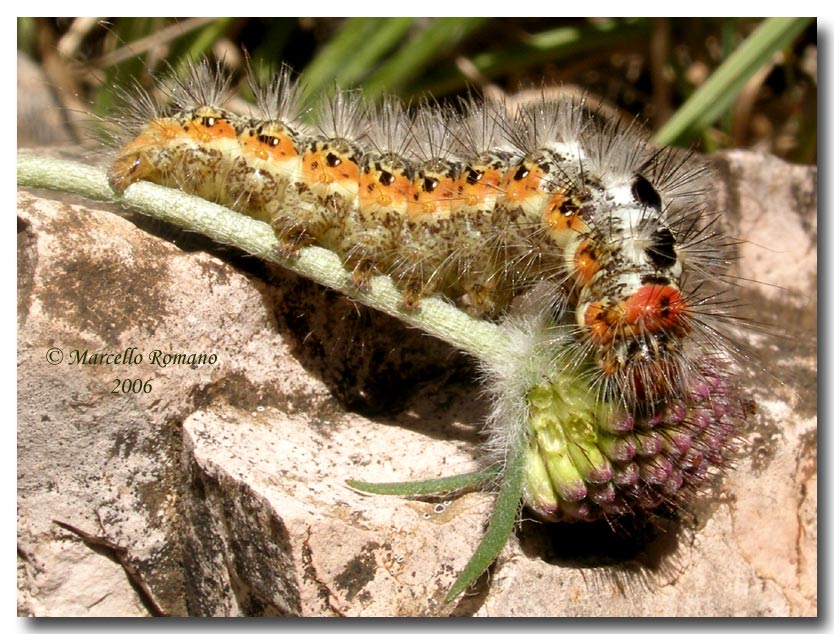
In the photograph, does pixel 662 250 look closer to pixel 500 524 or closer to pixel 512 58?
pixel 500 524

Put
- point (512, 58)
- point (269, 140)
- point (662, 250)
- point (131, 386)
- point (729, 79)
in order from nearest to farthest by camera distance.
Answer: point (662, 250)
point (131, 386)
point (269, 140)
point (729, 79)
point (512, 58)

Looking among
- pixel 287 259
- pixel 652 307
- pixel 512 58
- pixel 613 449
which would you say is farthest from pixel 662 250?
pixel 512 58

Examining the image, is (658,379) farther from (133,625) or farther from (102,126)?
(102,126)

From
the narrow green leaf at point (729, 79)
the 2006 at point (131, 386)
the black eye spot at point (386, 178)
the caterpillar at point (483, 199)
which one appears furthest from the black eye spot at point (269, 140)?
the narrow green leaf at point (729, 79)

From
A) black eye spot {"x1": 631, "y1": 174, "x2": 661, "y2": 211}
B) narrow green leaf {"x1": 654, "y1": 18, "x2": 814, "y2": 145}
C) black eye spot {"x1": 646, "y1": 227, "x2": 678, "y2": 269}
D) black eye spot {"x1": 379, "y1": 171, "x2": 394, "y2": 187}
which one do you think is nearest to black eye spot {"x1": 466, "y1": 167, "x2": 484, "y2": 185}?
black eye spot {"x1": 379, "y1": 171, "x2": 394, "y2": 187}

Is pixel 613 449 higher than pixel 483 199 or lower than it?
lower
